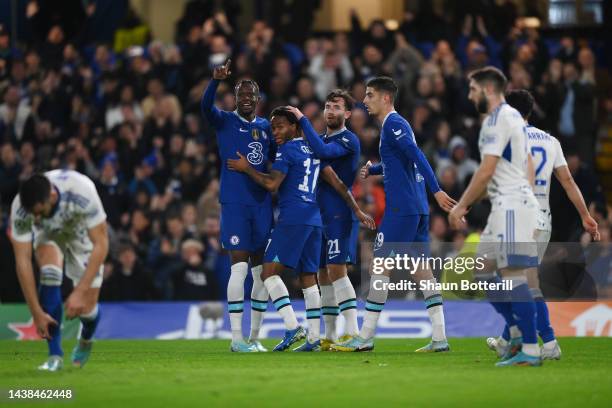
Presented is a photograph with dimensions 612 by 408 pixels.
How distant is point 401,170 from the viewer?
12219 millimetres

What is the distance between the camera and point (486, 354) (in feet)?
39.4

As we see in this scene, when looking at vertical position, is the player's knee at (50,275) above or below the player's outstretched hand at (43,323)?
above

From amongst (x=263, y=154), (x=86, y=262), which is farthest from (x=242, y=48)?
(x=86, y=262)

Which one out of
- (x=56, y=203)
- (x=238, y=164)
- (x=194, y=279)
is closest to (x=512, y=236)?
(x=56, y=203)

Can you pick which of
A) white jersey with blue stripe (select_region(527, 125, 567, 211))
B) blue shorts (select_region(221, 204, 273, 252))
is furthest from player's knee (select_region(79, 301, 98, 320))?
white jersey with blue stripe (select_region(527, 125, 567, 211))

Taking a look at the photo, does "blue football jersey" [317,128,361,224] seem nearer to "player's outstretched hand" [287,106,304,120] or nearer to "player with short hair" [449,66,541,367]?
"player's outstretched hand" [287,106,304,120]

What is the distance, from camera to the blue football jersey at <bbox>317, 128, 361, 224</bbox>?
12773 mm

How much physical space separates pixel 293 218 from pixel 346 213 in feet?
2.44

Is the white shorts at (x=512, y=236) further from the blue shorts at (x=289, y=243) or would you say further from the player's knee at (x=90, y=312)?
the player's knee at (x=90, y=312)

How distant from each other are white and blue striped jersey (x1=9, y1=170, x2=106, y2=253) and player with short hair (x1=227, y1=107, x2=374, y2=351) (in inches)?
125

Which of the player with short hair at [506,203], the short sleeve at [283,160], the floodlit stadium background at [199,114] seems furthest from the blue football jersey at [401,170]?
the floodlit stadium background at [199,114]

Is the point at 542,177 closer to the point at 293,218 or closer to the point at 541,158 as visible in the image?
the point at 541,158

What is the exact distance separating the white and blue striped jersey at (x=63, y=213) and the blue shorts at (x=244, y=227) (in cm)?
329

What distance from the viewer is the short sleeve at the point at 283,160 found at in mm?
12414
